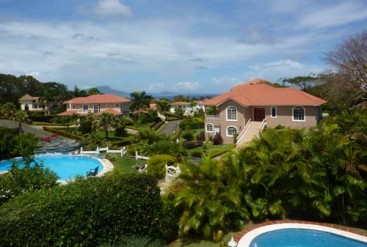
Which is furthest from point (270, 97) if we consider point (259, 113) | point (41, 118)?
point (41, 118)

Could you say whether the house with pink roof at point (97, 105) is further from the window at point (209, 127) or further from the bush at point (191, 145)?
the bush at point (191, 145)

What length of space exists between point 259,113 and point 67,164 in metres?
23.9

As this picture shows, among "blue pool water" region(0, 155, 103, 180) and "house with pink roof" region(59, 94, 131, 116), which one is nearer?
"blue pool water" region(0, 155, 103, 180)

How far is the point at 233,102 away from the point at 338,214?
27.3 metres

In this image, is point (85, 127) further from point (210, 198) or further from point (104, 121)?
point (210, 198)

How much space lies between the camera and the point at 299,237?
478 inches

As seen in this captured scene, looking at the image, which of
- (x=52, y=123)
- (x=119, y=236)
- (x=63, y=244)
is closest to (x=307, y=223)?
(x=119, y=236)

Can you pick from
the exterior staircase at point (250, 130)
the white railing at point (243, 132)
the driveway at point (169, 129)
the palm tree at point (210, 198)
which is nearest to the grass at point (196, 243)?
the palm tree at point (210, 198)

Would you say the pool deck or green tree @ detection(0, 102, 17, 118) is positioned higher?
green tree @ detection(0, 102, 17, 118)

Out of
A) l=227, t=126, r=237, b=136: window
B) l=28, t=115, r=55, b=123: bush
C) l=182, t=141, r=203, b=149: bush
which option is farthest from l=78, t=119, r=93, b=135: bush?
l=28, t=115, r=55, b=123: bush

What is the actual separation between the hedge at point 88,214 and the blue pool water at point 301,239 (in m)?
3.58

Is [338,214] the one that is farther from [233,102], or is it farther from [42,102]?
[42,102]

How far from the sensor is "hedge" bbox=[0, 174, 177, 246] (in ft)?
28.3

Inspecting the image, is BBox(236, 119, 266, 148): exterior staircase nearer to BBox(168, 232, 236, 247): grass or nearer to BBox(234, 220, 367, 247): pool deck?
BBox(234, 220, 367, 247): pool deck
